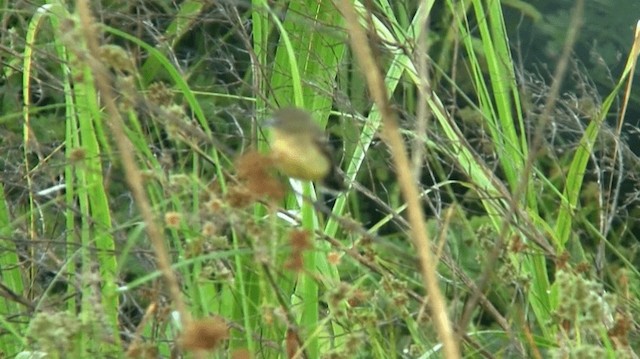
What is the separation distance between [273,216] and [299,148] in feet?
0.36

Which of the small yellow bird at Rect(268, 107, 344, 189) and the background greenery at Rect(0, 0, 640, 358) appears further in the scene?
the background greenery at Rect(0, 0, 640, 358)

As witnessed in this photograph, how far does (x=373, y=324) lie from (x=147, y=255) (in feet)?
1.96

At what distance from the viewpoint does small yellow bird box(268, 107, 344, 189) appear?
105 centimetres

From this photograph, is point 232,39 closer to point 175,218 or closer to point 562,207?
point 562,207

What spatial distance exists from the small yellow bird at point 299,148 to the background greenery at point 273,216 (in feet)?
0.15

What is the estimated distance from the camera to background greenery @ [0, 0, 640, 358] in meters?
1.24

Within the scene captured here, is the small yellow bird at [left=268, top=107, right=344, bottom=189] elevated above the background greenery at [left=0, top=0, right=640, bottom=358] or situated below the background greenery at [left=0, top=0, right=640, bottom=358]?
above

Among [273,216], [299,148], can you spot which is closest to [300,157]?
[299,148]

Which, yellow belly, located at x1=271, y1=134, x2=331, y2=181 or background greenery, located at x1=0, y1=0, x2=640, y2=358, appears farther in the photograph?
background greenery, located at x1=0, y1=0, x2=640, y2=358

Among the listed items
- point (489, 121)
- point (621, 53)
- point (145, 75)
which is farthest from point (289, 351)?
point (621, 53)

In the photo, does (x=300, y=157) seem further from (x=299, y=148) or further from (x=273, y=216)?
(x=273, y=216)

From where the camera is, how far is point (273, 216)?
1161 mm

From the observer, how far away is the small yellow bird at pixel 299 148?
3.45 feet

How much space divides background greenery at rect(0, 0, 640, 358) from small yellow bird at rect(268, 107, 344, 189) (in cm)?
4
